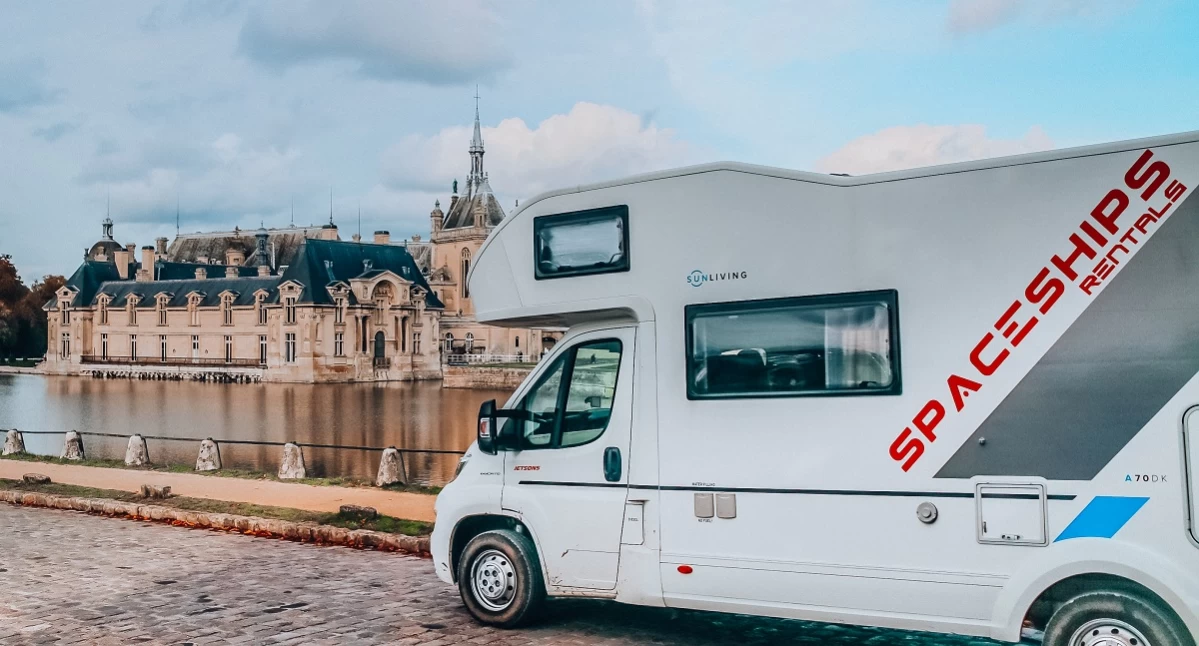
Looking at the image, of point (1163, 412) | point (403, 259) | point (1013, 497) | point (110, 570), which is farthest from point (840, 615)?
point (403, 259)

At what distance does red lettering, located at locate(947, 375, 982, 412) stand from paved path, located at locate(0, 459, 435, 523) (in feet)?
26.7

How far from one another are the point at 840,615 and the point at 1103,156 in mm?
2951

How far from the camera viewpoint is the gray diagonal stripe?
17.8 ft

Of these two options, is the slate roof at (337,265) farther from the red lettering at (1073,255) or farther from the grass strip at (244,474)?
the red lettering at (1073,255)

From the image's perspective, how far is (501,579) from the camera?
7.52 m

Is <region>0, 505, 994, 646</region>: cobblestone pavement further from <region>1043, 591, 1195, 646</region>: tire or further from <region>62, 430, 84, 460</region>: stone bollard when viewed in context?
<region>62, 430, 84, 460</region>: stone bollard

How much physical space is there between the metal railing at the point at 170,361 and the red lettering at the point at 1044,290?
9128cm

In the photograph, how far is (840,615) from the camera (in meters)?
6.23

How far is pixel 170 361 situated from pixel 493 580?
98905 mm

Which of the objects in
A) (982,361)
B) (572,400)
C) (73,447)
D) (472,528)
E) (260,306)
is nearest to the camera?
(982,361)

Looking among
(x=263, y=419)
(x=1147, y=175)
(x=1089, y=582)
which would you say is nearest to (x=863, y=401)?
(x=1089, y=582)

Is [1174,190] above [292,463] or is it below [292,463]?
above

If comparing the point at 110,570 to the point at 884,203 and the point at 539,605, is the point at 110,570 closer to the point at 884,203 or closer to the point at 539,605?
the point at 539,605

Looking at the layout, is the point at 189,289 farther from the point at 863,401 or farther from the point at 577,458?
the point at 863,401
